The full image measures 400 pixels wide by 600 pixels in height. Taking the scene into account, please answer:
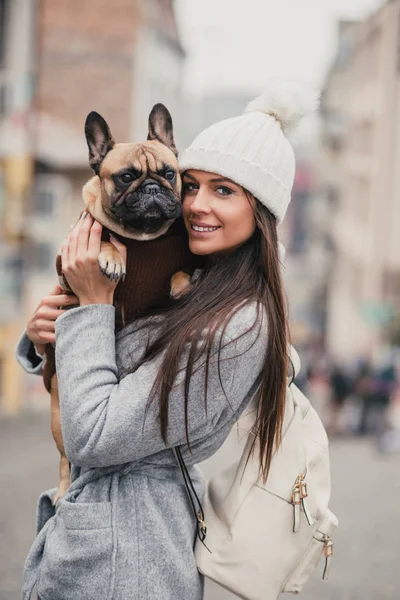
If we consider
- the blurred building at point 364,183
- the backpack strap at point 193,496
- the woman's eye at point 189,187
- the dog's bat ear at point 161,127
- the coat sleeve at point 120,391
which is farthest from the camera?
the blurred building at point 364,183

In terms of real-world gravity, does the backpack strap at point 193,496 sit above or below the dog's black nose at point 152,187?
below

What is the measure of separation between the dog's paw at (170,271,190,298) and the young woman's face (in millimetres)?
84

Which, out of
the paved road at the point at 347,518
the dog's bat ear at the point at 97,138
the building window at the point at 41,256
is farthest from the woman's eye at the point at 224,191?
the building window at the point at 41,256

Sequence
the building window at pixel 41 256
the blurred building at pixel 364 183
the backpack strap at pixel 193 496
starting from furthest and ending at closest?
1. the blurred building at pixel 364 183
2. the building window at pixel 41 256
3. the backpack strap at pixel 193 496

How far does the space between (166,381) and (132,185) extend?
0.58 m

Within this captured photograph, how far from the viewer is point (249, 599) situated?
69.0 inches

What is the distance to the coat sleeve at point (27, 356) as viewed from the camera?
210 cm

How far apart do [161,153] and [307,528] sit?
953 millimetres

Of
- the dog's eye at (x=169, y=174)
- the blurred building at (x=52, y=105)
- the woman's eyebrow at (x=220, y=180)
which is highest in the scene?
the blurred building at (x=52, y=105)

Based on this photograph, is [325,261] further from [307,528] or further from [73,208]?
[307,528]

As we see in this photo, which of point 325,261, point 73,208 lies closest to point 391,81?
point 73,208

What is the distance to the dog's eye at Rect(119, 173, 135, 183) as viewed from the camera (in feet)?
6.45

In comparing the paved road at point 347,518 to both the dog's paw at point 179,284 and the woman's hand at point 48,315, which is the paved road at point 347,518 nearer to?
the woman's hand at point 48,315

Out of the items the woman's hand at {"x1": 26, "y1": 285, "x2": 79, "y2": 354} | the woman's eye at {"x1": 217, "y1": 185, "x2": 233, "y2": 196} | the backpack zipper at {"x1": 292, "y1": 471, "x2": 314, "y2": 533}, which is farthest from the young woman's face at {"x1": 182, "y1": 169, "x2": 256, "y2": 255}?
the backpack zipper at {"x1": 292, "y1": 471, "x2": 314, "y2": 533}
